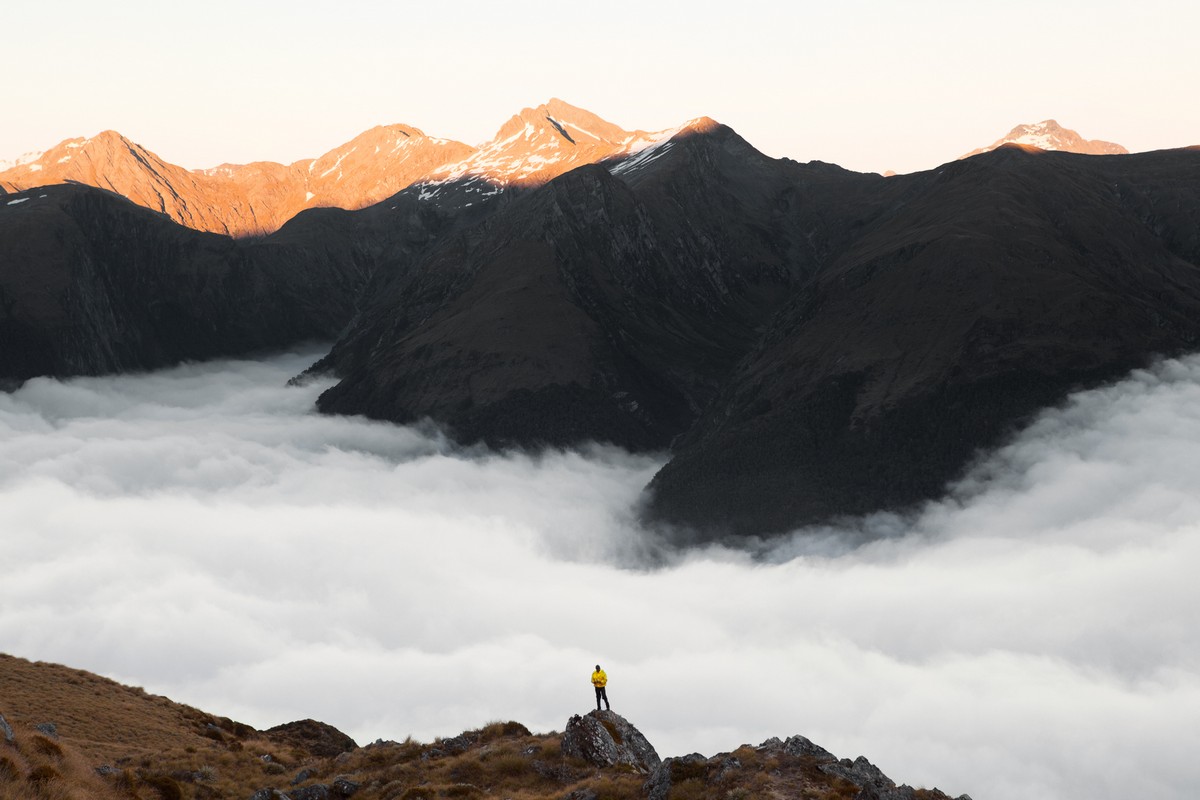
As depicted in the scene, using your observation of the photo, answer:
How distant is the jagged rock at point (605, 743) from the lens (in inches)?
2717

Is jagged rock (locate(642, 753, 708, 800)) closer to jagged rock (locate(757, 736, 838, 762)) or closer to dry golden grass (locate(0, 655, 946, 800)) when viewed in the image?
dry golden grass (locate(0, 655, 946, 800))

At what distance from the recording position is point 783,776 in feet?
201

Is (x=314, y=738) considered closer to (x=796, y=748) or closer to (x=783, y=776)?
(x=796, y=748)

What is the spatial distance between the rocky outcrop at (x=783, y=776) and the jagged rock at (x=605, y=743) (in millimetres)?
6598

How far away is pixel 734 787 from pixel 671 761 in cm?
423

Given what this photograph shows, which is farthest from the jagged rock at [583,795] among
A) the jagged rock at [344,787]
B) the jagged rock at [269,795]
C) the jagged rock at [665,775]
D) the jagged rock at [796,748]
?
the jagged rock at [269,795]

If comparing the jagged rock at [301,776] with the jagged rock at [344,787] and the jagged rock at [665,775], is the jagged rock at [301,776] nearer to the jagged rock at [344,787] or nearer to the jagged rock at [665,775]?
the jagged rock at [344,787]

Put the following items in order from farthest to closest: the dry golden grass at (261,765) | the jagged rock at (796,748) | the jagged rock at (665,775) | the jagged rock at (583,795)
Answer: the jagged rock at (796,748) → the jagged rock at (583,795) → the jagged rock at (665,775) → the dry golden grass at (261,765)

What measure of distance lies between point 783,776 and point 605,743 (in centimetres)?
1362

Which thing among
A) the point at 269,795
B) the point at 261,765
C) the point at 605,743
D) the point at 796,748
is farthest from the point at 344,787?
the point at 796,748

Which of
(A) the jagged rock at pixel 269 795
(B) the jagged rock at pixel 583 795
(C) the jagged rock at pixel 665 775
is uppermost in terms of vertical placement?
(C) the jagged rock at pixel 665 775

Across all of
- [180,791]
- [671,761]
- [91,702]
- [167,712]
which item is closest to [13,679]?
[91,702]

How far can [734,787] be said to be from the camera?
195 ft

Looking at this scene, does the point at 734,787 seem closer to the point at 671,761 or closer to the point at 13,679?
the point at 671,761
